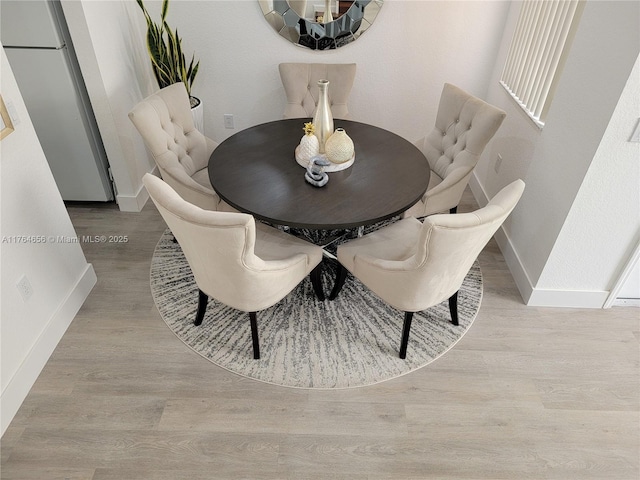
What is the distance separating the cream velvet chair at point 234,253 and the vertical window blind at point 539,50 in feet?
5.25

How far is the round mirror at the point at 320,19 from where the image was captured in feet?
9.73

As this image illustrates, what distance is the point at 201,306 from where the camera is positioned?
84.3 inches

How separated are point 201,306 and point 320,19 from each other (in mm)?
2165

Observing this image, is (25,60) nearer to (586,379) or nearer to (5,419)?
(5,419)

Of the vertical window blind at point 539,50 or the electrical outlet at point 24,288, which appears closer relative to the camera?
the electrical outlet at point 24,288

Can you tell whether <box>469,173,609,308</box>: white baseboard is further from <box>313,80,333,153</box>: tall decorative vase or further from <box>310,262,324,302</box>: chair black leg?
<box>313,80,333,153</box>: tall decorative vase

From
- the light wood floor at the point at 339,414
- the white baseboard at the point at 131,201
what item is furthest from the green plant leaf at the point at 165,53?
the light wood floor at the point at 339,414

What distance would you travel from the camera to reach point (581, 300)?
7.75ft

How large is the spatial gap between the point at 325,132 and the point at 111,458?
1.74 m

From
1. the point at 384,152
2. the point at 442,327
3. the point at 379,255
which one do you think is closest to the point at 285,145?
the point at 384,152

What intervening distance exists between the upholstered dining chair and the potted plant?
1843 mm

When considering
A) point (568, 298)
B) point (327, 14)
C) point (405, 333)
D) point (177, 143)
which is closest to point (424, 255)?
point (405, 333)

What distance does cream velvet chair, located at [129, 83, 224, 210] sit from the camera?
2.25 meters

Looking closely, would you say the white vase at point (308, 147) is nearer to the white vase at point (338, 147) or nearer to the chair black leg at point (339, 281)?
the white vase at point (338, 147)
